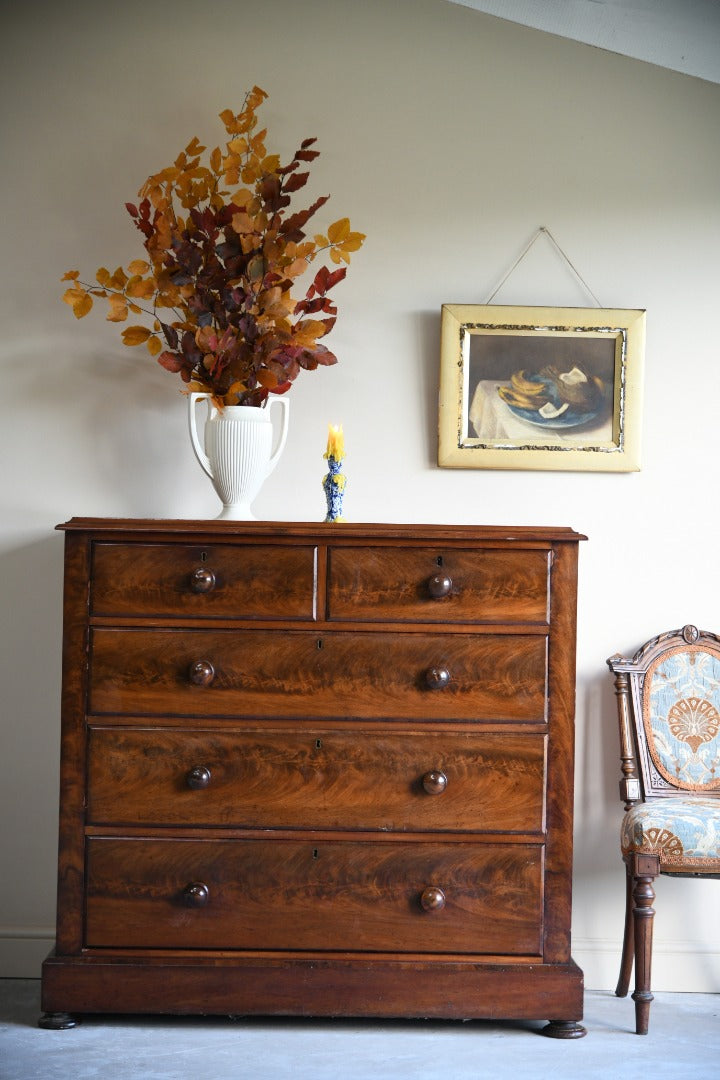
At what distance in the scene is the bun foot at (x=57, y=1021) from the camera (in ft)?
8.39

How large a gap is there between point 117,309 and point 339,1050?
2043 mm

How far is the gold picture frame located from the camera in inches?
123

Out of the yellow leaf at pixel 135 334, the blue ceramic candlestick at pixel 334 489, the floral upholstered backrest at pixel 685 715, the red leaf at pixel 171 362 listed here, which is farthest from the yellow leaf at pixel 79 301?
the floral upholstered backrest at pixel 685 715

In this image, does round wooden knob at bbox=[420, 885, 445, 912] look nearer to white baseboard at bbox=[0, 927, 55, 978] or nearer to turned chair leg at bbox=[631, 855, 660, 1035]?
turned chair leg at bbox=[631, 855, 660, 1035]

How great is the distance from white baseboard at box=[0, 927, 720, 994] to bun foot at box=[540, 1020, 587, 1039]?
0.47 metres

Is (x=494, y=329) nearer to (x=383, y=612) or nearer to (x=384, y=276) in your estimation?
(x=384, y=276)

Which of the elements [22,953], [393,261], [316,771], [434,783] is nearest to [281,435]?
[393,261]

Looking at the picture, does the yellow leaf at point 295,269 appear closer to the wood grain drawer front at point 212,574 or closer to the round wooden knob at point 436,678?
the wood grain drawer front at point 212,574

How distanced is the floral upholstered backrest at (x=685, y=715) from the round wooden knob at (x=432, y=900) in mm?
816

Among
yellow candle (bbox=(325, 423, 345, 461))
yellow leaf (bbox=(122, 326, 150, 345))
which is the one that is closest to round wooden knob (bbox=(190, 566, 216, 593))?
yellow candle (bbox=(325, 423, 345, 461))

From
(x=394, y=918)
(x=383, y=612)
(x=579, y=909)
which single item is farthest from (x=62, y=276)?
(x=579, y=909)

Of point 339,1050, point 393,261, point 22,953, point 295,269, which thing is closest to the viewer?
point 339,1050

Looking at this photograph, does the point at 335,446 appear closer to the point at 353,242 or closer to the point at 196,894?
the point at 353,242

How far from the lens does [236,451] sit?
9.15 feet
